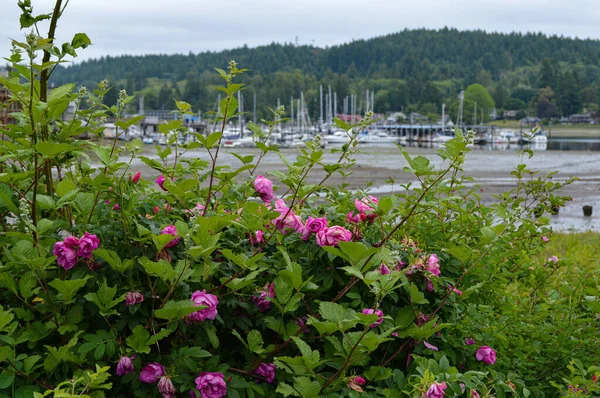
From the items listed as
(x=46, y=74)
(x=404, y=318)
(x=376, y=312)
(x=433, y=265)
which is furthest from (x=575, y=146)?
(x=46, y=74)

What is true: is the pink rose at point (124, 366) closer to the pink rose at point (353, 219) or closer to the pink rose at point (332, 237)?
the pink rose at point (332, 237)

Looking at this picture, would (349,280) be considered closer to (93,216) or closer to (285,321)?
(285,321)

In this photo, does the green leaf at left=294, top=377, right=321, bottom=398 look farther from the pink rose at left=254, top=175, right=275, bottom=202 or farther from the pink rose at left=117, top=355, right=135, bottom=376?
the pink rose at left=254, top=175, right=275, bottom=202

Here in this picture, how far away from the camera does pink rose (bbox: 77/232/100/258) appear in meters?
2.18

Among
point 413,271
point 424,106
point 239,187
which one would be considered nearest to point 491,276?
point 413,271

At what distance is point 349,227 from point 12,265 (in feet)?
3.84

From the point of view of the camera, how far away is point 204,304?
6.92 ft

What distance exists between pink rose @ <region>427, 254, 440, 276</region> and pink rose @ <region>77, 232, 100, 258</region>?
115cm

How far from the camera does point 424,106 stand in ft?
481

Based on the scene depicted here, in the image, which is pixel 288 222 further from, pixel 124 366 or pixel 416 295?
pixel 124 366

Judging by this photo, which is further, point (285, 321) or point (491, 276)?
point (491, 276)

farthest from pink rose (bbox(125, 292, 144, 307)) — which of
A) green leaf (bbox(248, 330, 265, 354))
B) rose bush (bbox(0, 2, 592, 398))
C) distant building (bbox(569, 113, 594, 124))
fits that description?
distant building (bbox(569, 113, 594, 124))

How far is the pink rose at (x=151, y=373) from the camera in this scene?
214cm

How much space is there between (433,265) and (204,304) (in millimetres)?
846
